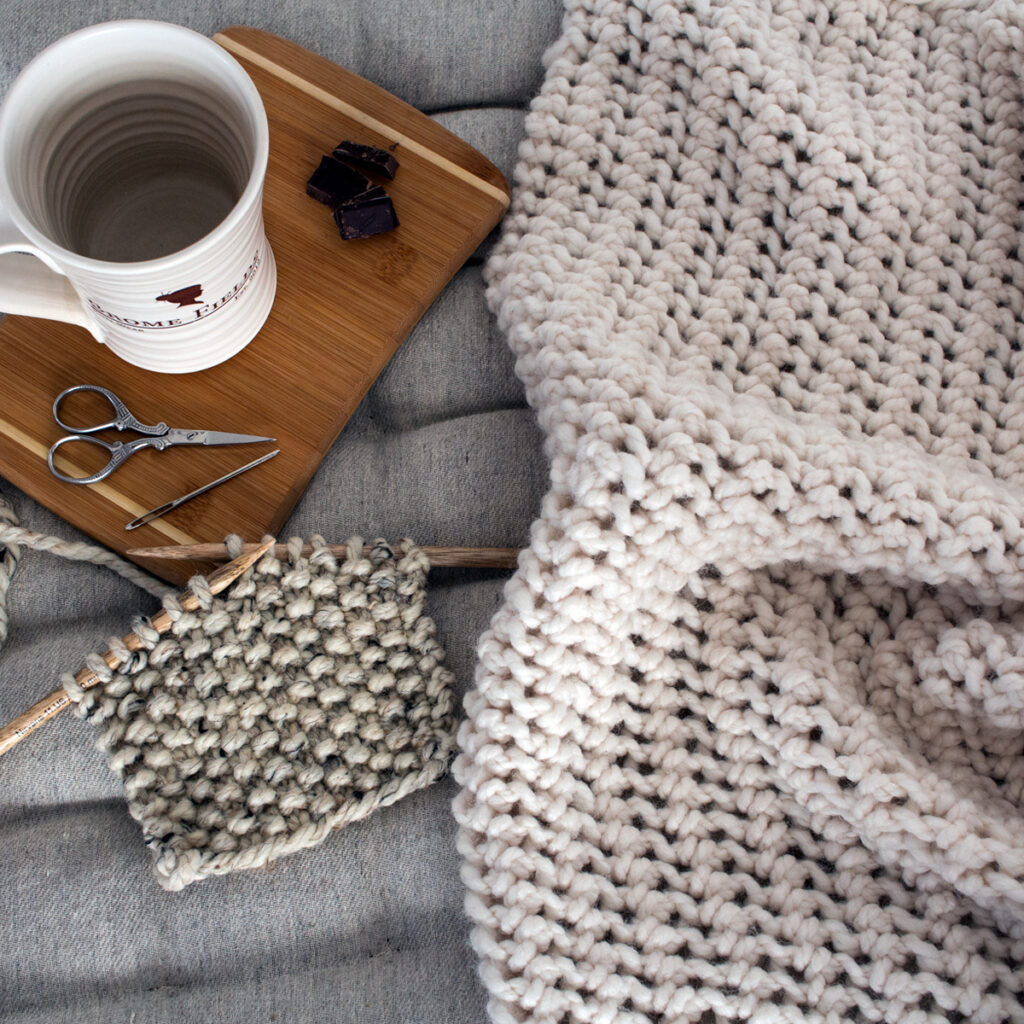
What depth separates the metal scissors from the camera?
66 cm

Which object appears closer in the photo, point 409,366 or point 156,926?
point 156,926

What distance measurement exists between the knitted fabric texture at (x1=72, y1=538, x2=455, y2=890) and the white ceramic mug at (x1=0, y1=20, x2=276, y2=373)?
18 cm

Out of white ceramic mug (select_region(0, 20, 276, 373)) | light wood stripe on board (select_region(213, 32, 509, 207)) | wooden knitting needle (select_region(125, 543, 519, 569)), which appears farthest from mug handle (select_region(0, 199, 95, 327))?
light wood stripe on board (select_region(213, 32, 509, 207))

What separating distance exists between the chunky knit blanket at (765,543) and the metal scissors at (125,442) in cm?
24

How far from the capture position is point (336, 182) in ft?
2.32

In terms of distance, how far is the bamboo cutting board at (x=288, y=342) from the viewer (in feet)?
2.21

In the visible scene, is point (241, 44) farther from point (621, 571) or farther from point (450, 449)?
point (621, 571)

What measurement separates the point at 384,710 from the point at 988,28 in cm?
69

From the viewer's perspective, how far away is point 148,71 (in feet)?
1.86

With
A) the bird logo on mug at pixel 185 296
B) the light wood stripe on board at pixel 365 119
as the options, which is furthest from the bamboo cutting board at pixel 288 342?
the bird logo on mug at pixel 185 296

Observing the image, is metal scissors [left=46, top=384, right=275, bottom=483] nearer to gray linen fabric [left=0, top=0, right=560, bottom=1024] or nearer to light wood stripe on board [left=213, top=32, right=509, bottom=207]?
gray linen fabric [left=0, top=0, right=560, bottom=1024]

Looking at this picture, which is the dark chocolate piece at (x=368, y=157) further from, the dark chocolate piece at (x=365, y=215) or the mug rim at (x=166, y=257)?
the mug rim at (x=166, y=257)

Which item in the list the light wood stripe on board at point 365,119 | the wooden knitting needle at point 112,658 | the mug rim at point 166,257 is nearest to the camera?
the mug rim at point 166,257

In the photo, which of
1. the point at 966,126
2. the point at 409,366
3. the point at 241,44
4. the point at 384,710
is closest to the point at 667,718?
the point at 384,710
